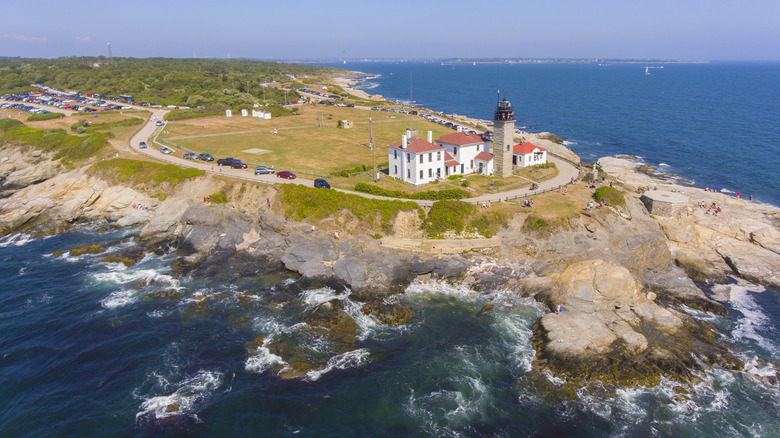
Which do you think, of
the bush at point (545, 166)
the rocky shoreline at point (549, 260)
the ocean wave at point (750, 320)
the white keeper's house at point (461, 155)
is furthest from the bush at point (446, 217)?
the ocean wave at point (750, 320)

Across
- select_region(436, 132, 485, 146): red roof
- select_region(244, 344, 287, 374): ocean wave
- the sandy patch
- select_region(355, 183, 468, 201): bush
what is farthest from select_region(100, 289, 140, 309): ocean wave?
select_region(436, 132, 485, 146): red roof

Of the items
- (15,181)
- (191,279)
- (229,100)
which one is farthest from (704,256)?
(229,100)

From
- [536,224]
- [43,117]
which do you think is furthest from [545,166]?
[43,117]

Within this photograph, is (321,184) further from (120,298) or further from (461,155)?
(120,298)

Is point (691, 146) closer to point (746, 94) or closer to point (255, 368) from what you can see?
point (255, 368)

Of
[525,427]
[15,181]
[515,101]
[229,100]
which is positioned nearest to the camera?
[525,427]

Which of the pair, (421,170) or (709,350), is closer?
(709,350)

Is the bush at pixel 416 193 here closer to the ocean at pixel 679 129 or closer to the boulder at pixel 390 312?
the boulder at pixel 390 312

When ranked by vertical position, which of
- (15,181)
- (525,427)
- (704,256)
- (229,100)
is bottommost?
(525,427)
